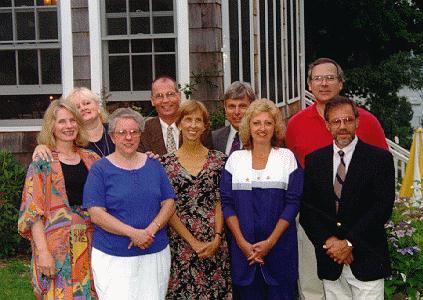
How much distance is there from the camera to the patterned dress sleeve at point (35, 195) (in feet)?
14.3

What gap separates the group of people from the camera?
14.3ft

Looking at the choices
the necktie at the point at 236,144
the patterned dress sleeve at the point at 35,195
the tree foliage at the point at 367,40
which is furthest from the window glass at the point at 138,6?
the tree foliage at the point at 367,40

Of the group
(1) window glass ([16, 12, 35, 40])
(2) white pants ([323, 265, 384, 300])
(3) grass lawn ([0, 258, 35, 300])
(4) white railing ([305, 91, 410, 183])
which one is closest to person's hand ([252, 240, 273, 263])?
(2) white pants ([323, 265, 384, 300])

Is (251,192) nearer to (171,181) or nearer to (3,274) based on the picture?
(171,181)

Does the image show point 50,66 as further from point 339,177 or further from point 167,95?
point 339,177

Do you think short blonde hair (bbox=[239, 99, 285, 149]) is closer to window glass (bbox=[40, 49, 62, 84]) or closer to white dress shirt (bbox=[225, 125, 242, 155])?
white dress shirt (bbox=[225, 125, 242, 155])

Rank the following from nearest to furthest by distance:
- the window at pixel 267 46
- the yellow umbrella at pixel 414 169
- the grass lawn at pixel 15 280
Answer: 1. the grass lawn at pixel 15 280
2. the window at pixel 267 46
3. the yellow umbrella at pixel 414 169

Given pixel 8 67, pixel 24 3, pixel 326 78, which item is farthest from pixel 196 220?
pixel 24 3

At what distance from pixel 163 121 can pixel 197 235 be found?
3.04ft

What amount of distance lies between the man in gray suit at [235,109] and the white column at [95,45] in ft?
8.76

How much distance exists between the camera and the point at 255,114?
4.63 metres

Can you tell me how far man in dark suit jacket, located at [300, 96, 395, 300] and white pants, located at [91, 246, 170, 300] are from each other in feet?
3.26

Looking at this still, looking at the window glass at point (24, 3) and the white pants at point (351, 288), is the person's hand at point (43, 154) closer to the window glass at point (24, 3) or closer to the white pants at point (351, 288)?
the white pants at point (351, 288)

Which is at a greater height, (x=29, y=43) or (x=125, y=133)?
(x=29, y=43)
